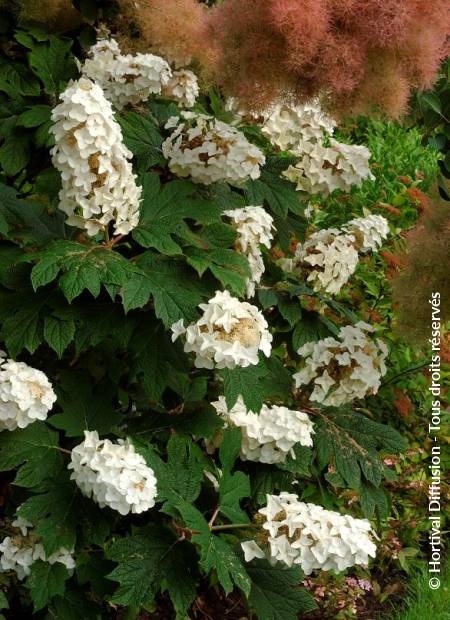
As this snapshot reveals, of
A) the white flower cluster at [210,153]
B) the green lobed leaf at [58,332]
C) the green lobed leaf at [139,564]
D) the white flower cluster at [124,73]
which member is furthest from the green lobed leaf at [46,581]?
the white flower cluster at [124,73]

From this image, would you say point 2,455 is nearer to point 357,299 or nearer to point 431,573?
point 431,573

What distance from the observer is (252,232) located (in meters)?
2.58

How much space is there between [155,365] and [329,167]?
112cm

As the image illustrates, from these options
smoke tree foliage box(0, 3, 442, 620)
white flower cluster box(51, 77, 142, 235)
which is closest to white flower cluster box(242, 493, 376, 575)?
smoke tree foliage box(0, 3, 442, 620)

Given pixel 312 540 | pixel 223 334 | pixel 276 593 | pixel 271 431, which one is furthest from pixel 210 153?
pixel 276 593

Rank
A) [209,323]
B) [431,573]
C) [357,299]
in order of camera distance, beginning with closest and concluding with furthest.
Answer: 1. [209,323]
2. [431,573]
3. [357,299]

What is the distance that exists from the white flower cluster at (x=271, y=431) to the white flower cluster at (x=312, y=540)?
0.25 m

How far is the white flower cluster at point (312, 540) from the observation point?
2.12 meters

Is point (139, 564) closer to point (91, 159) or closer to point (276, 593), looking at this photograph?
point (276, 593)

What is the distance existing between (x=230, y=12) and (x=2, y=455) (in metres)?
1.25

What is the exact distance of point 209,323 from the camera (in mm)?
2088

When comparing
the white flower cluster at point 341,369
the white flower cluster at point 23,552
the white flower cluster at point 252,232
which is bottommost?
the white flower cluster at point 23,552

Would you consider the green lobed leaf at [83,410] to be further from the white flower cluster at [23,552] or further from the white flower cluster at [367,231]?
the white flower cluster at [367,231]

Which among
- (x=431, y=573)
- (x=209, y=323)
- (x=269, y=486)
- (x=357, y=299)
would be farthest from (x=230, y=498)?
(x=357, y=299)
